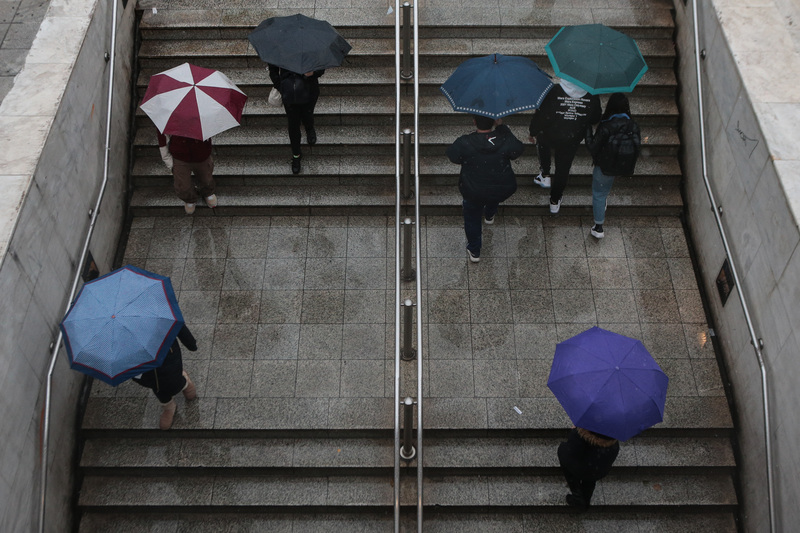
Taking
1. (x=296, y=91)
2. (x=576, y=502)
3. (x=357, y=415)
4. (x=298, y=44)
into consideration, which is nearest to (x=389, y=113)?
(x=296, y=91)

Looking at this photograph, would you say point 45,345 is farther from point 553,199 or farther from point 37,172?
point 553,199

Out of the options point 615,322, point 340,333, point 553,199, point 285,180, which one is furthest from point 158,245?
point 615,322

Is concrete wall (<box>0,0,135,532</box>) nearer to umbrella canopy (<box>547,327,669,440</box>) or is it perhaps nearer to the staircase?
the staircase

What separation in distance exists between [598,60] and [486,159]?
1384 mm

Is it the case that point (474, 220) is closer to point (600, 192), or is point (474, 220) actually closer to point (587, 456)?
point (600, 192)

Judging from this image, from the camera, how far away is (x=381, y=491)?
5.91m

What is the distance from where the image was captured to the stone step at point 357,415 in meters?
5.99

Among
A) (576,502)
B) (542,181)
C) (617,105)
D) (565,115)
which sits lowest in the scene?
(576,502)

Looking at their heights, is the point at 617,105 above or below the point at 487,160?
above

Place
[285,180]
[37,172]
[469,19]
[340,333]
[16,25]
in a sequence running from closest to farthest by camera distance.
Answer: [37,172] → [340,333] → [16,25] → [285,180] → [469,19]

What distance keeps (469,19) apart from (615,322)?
4093 mm

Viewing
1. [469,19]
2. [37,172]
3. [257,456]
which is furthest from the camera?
[469,19]

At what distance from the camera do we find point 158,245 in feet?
23.7

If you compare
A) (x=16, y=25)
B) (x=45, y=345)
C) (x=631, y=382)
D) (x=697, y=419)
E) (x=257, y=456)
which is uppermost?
(x=16, y=25)
